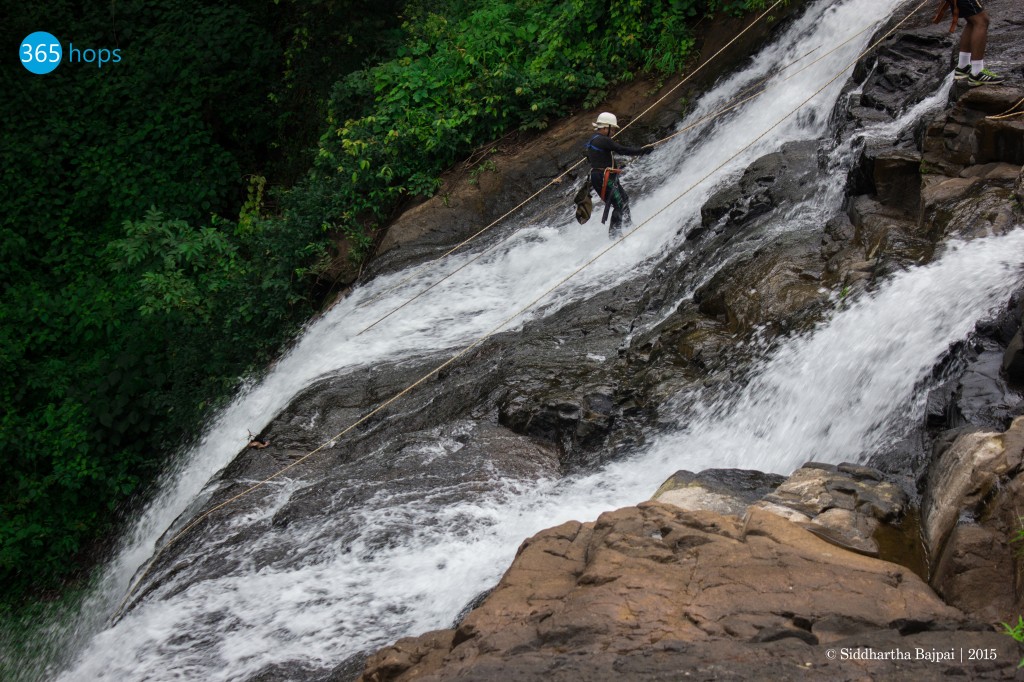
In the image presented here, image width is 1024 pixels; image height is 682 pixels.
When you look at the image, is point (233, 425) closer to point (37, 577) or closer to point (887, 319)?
point (37, 577)

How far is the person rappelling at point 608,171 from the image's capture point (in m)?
8.98

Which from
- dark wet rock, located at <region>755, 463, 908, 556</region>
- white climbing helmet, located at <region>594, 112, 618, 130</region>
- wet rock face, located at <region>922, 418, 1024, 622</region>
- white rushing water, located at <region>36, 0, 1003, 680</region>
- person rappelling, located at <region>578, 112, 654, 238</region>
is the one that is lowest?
white rushing water, located at <region>36, 0, 1003, 680</region>

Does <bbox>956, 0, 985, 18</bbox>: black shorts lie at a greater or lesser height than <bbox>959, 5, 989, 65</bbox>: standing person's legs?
greater

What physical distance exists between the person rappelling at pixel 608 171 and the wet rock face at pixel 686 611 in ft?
16.6

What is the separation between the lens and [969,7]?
22.1 feet

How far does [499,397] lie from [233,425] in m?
3.49

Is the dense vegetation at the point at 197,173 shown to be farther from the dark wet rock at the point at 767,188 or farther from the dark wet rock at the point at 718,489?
the dark wet rock at the point at 718,489

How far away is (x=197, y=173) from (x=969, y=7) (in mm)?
11118

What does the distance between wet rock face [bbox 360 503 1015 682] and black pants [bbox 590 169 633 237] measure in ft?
16.9

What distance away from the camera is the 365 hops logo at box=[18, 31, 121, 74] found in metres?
14.9

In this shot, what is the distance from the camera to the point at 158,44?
1504 centimetres

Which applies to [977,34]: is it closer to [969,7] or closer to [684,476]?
[969,7]

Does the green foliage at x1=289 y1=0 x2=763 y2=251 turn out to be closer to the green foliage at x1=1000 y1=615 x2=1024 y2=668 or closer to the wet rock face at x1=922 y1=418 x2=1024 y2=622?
the wet rock face at x1=922 y1=418 x2=1024 y2=622

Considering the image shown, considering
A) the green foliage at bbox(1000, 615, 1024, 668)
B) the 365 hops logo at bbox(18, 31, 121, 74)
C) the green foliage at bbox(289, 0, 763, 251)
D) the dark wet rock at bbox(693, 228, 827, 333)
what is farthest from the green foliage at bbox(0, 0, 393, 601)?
the green foliage at bbox(1000, 615, 1024, 668)
